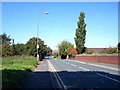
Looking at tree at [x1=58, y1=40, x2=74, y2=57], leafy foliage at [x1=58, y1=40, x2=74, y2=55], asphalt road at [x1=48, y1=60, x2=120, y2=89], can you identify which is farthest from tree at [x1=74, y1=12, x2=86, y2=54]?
asphalt road at [x1=48, y1=60, x2=120, y2=89]

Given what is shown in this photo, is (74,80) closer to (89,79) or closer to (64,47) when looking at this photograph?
(89,79)

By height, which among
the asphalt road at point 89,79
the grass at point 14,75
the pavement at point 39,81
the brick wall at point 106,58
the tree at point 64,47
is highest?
the tree at point 64,47

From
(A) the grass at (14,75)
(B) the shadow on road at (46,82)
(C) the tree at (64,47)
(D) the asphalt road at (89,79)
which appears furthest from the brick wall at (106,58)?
(C) the tree at (64,47)

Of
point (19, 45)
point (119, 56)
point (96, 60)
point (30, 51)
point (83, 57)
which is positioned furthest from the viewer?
point (19, 45)

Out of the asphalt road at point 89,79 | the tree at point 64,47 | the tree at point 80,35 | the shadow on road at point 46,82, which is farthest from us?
the tree at point 64,47

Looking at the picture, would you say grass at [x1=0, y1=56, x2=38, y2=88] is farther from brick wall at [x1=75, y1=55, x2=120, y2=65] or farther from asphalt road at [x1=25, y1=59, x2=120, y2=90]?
brick wall at [x1=75, y1=55, x2=120, y2=65]

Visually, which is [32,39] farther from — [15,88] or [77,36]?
[15,88]

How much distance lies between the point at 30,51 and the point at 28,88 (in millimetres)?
59461

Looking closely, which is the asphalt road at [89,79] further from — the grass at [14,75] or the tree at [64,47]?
the tree at [64,47]

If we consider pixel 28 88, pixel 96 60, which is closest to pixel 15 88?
pixel 28 88

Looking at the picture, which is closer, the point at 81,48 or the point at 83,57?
the point at 83,57

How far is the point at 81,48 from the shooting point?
8950cm

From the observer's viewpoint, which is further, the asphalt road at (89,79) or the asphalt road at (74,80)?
the asphalt road at (89,79)

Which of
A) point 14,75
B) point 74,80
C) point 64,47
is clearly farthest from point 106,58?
point 64,47
